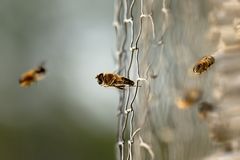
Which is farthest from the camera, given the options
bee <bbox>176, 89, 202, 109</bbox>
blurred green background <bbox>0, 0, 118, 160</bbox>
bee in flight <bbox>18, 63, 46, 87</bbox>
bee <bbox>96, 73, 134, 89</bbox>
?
blurred green background <bbox>0, 0, 118, 160</bbox>

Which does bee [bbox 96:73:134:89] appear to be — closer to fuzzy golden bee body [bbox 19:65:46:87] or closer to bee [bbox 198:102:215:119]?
bee [bbox 198:102:215:119]

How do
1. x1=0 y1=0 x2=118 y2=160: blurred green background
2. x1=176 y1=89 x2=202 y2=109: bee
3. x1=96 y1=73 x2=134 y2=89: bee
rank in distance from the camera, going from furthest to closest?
1. x1=0 y1=0 x2=118 y2=160: blurred green background
2. x1=176 y1=89 x2=202 y2=109: bee
3. x1=96 y1=73 x2=134 y2=89: bee

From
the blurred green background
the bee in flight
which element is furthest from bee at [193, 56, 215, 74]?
the blurred green background

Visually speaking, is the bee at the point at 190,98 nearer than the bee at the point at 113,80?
No

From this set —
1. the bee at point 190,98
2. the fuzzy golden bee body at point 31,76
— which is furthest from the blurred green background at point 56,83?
the bee at point 190,98

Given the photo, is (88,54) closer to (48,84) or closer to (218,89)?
(48,84)

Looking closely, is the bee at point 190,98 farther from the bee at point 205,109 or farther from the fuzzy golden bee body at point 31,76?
the fuzzy golden bee body at point 31,76

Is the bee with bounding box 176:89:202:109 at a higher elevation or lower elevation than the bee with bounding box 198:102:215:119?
higher
